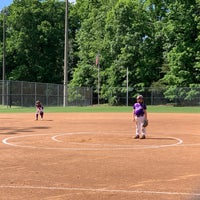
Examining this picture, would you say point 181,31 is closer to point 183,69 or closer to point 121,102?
point 183,69

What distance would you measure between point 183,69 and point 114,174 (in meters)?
55.2

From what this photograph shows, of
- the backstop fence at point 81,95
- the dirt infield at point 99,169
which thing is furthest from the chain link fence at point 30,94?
the dirt infield at point 99,169

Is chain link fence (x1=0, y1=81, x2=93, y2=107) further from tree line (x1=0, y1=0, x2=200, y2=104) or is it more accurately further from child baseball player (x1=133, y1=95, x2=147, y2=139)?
child baseball player (x1=133, y1=95, x2=147, y2=139)

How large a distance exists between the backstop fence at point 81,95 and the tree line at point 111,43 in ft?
1.30

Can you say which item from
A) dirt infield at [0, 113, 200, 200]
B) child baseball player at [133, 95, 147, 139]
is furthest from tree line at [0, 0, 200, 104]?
dirt infield at [0, 113, 200, 200]

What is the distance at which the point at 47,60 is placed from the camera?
79.4 metres

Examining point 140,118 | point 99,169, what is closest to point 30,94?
point 140,118

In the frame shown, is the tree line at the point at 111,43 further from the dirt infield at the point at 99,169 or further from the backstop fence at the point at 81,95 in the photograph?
the dirt infield at the point at 99,169

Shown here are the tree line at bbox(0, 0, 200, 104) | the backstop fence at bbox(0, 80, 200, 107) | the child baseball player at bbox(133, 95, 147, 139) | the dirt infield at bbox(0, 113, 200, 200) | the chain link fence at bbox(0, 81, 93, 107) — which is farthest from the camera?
the tree line at bbox(0, 0, 200, 104)

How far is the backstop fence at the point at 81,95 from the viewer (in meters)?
54.7

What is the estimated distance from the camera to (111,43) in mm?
70188

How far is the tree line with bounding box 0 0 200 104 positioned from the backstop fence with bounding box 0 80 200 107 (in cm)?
39

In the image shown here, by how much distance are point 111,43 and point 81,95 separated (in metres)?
10.2

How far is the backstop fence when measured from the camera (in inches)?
2153
